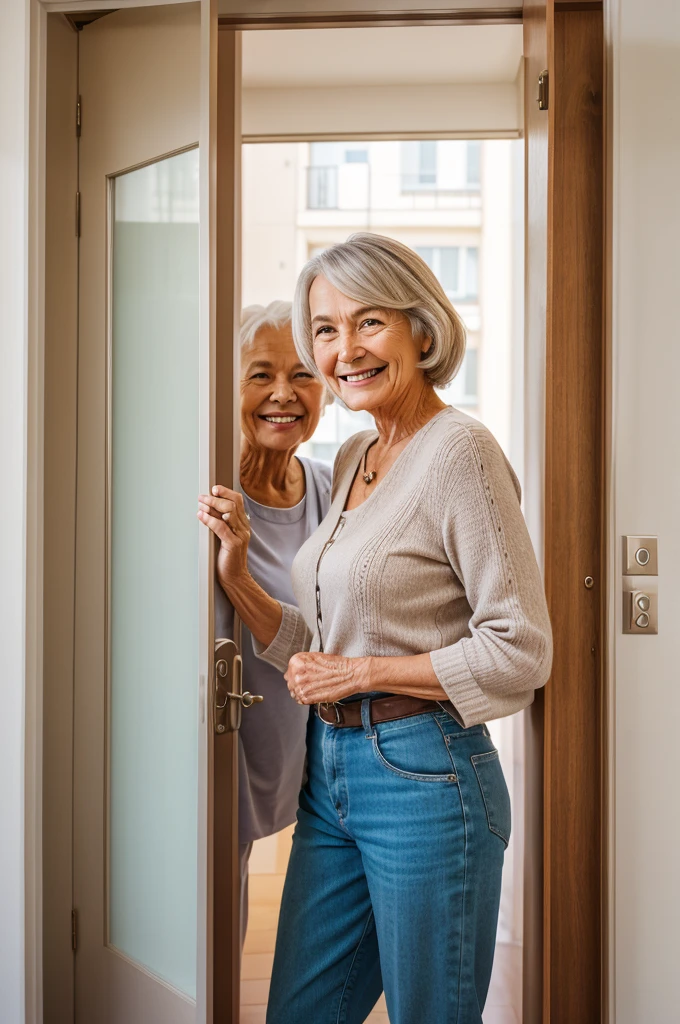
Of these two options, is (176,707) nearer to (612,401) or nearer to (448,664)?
(448,664)

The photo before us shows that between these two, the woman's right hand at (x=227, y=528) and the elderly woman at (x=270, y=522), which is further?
the elderly woman at (x=270, y=522)

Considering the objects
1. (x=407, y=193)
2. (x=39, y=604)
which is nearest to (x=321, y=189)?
(x=407, y=193)

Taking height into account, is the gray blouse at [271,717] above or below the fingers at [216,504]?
below

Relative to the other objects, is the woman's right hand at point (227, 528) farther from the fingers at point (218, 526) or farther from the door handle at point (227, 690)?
the door handle at point (227, 690)

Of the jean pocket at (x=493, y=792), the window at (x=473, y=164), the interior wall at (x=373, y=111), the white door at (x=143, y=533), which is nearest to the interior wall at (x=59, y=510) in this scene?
the white door at (x=143, y=533)

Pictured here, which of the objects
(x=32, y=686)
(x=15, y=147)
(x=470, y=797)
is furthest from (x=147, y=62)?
(x=470, y=797)

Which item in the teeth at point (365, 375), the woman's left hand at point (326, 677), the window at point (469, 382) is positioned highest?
the window at point (469, 382)

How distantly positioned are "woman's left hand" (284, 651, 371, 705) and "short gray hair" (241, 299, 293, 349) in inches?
33.8

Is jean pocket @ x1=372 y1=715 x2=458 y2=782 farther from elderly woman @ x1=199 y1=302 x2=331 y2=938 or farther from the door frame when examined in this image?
elderly woman @ x1=199 y1=302 x2=331 y2=938

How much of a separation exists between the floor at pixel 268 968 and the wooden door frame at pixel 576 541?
2.12 feet

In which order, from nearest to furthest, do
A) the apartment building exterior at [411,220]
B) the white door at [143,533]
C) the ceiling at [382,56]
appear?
the white door at [143,533] → the ceiling at [382,56] → the apartment building exterior at [411,220]

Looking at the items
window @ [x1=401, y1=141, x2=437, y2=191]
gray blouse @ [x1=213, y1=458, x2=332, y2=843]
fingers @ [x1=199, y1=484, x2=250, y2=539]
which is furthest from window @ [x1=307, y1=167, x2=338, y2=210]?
fingers @ [x1=199, y1=484, x2=250, y2=539]

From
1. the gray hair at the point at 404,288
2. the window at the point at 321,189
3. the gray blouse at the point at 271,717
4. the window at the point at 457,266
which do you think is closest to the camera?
the gray hair at the point at 404,288

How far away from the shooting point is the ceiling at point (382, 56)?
240 centimetres
